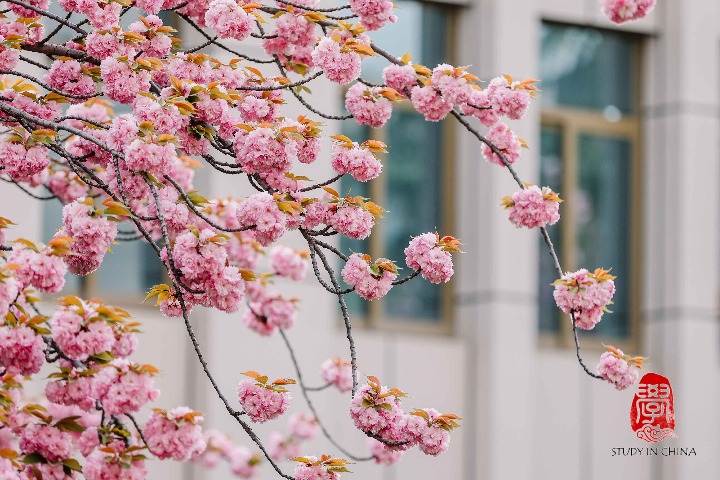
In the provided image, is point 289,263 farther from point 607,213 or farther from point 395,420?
point 607,213

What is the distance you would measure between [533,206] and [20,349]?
2.10 m

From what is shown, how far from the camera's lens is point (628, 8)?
224 inches

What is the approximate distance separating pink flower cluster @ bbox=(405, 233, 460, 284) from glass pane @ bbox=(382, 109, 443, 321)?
658 cm

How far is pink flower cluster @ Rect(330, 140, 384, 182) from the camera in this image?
16.8ft

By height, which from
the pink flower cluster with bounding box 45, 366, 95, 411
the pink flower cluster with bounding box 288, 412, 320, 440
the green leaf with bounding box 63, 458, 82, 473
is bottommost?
the pink flower cluster with bounding box 288, 412, 320, 440

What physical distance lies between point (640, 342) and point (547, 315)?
903 millimetres

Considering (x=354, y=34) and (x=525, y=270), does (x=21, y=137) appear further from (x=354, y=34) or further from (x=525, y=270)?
(x=525, y=270)

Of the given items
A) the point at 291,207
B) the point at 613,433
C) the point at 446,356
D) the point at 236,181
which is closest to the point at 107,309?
the point at 291,207

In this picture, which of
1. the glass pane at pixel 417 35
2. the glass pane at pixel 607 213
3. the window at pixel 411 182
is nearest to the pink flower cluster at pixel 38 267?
the window at pixel 411 182

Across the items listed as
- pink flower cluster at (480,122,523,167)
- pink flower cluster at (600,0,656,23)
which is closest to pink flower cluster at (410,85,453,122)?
pink flower cluster at (480,122,523,167)

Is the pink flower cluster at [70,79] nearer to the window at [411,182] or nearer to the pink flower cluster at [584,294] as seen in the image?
the pink flower cluster at [584,294]

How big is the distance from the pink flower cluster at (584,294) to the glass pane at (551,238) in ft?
22.4

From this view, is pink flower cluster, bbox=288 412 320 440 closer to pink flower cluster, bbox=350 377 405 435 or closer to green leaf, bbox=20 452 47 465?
pink flower cluster, bbox=350 377 405 435

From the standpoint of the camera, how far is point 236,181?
429 inches
